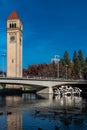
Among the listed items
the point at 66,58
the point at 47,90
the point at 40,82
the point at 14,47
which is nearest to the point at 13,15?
the point at 14,47

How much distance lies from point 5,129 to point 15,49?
336 feet

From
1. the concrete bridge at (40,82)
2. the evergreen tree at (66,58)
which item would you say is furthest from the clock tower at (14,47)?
the concrete bridge at (40,82)

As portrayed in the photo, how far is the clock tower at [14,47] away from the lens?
136 m

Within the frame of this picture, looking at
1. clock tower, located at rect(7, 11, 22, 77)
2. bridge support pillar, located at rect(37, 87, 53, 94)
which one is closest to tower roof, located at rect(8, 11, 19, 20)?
clock tower, located at rect(7, 11, 22, 77)

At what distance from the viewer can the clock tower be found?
447ft

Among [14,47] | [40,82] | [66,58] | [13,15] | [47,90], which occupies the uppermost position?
[13,15]

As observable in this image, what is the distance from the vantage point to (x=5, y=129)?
35312mm

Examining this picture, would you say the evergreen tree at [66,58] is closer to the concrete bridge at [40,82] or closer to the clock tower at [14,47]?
the clock tower at [14,47]

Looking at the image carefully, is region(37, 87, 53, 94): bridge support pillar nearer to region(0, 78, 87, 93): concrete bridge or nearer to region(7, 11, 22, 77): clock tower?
region(0, 78, 87, 93): concrete bridge

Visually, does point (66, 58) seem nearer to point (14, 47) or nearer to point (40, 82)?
point (14, 47)

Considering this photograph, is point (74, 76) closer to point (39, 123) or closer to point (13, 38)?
point (13, 38)

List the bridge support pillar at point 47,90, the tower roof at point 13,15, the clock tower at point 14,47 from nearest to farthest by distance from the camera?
1. the bridge support pillar at point 47,90
2. the clock tower at point 14,47
3. the tower roof at point 13,15

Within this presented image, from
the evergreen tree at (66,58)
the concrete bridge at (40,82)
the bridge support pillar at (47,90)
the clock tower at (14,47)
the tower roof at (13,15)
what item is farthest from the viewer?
the evergreen tree at (66,58)

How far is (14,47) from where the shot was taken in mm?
137125
